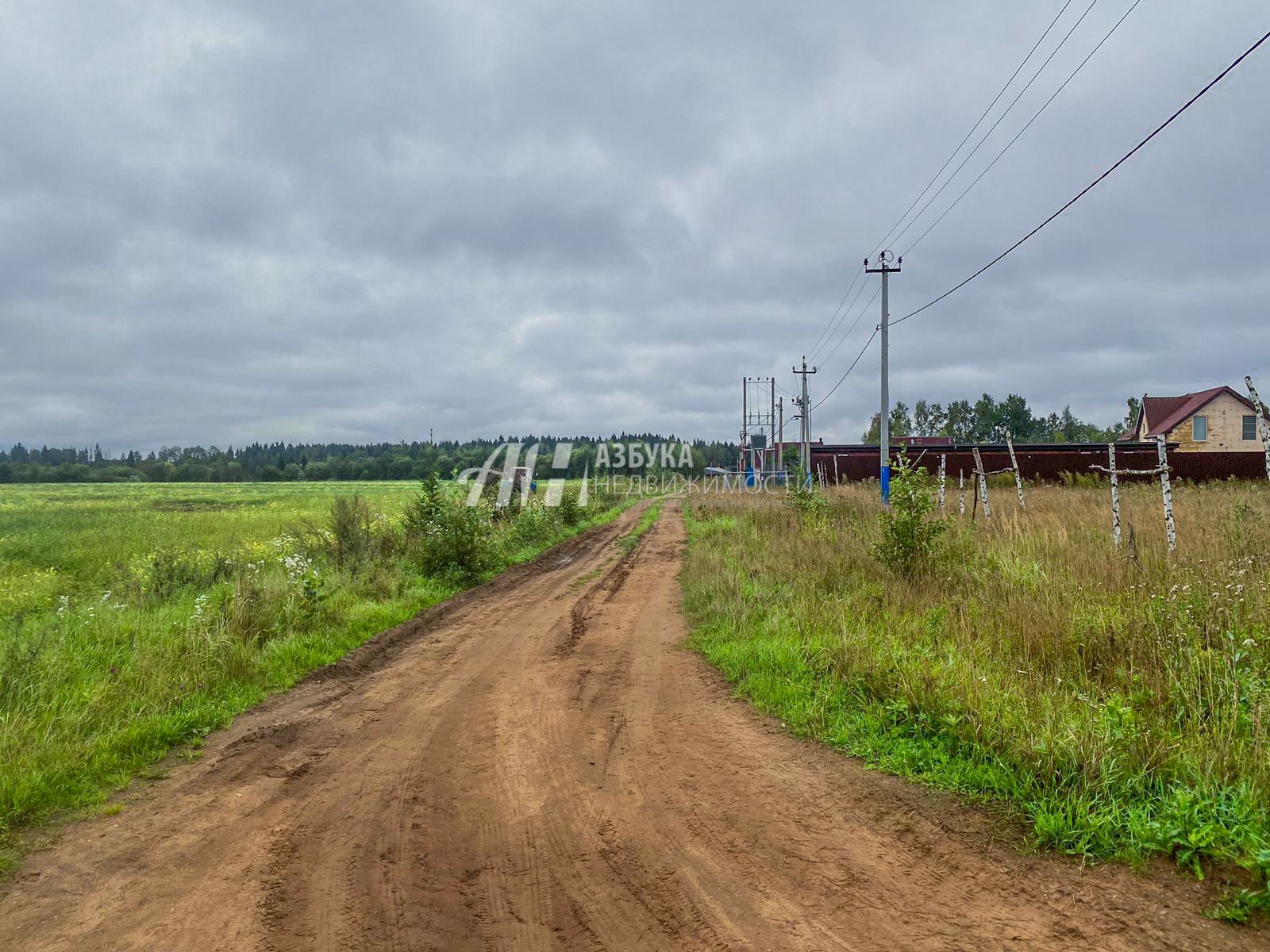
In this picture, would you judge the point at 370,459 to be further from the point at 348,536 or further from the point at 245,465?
the point at 348,536

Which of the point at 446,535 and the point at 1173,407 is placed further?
the point at 1173,407

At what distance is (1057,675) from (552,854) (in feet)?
14.0

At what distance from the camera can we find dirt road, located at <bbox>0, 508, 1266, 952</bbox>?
296cm

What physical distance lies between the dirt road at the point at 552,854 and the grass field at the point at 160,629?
0.64 metres

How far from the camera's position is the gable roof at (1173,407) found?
39.5m

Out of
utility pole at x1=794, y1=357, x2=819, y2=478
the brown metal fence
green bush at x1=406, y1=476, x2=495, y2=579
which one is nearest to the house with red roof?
the brown metal fence

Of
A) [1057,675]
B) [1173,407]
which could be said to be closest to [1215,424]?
[1173,407]

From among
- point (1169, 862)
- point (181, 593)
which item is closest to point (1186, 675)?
point (1169, 862)

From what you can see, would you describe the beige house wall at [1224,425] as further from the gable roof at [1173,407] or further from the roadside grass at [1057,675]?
the roadside grass at [1057,675]

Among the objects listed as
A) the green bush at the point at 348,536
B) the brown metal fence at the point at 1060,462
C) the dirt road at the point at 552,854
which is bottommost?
the dirt road at the point at 552,854

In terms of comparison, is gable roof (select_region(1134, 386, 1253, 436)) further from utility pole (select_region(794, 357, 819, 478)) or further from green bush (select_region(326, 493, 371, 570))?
green bush (select_region(326, 493, 371, 570))

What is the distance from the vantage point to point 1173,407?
4672 cm

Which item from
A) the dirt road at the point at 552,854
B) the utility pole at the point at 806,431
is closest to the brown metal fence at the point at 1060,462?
the utility pole at the point at 806,431

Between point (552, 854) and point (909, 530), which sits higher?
point (909, 530)
